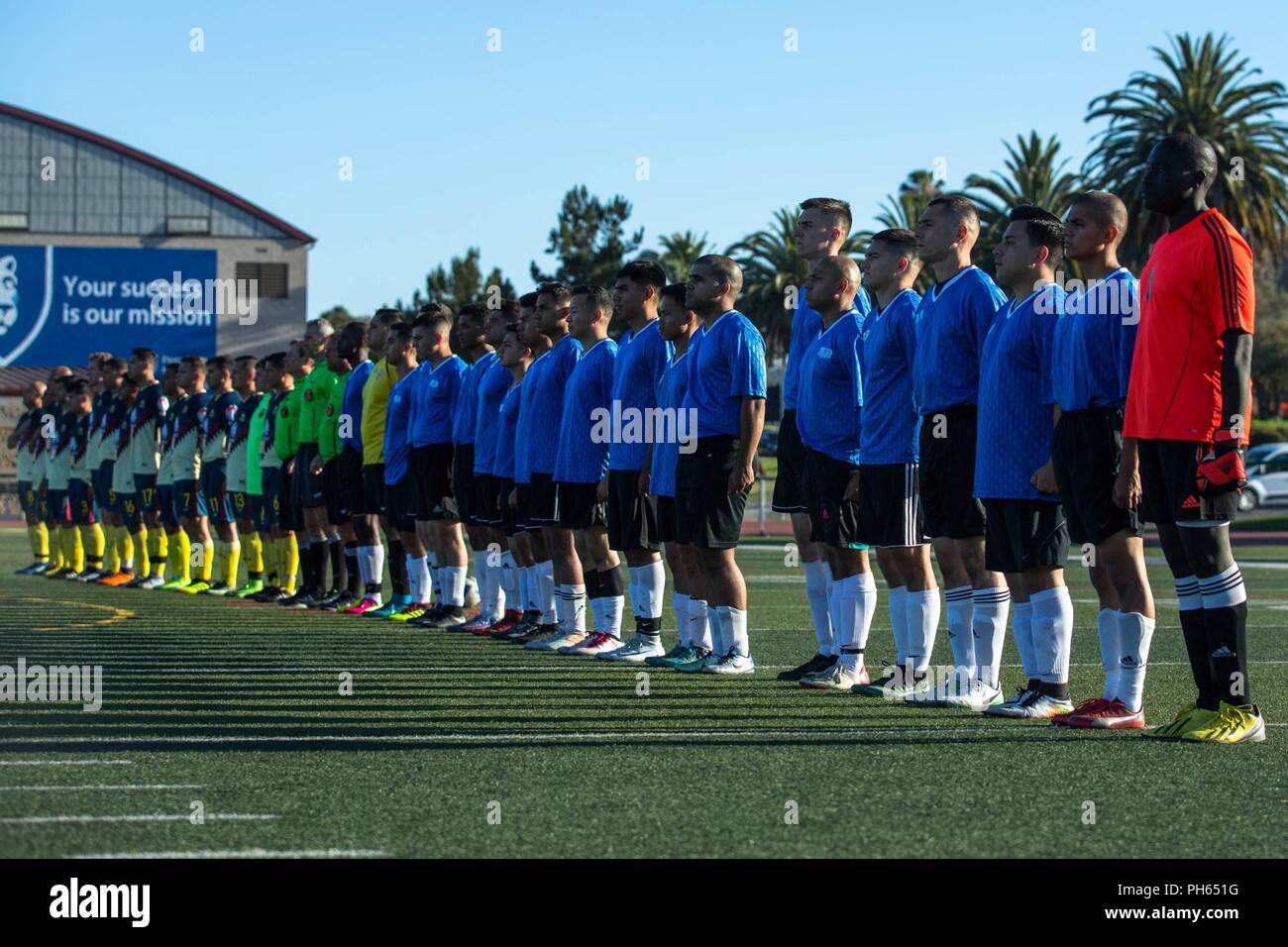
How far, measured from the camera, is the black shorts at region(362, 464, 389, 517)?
1462 centimetres

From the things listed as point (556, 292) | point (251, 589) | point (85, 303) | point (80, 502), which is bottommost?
point (251, 589)

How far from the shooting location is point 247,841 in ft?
17.0

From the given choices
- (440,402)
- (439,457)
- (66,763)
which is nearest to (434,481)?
(439,457)

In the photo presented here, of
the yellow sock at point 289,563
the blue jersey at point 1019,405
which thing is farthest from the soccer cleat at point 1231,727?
the yellow sock at point 289,563

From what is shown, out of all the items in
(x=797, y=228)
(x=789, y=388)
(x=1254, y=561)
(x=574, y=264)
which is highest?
(x=574, y=264)

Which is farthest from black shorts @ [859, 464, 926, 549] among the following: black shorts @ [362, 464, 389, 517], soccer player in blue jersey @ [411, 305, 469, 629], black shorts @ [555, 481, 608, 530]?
black shorts @ [362, 464, 389, 517]

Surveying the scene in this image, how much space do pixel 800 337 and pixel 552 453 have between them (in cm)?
257

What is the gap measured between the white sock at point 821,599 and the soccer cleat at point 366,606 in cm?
595

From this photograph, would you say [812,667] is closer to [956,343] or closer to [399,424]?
[956,343]

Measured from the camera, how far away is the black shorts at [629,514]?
1117 cm

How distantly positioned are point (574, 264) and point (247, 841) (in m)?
70.0

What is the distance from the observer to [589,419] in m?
11.7
